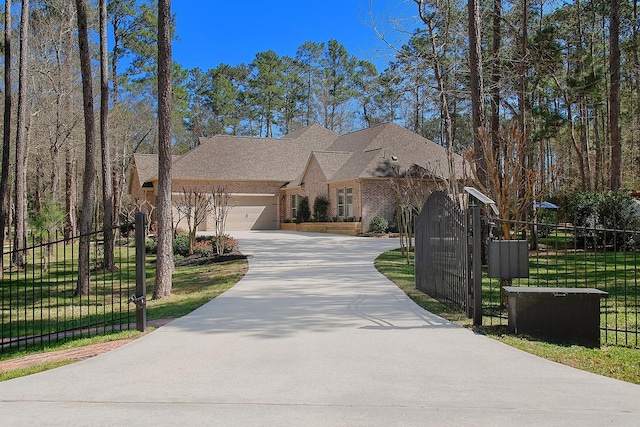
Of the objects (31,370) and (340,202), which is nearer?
(31,370)

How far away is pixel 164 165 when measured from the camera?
1061 cm

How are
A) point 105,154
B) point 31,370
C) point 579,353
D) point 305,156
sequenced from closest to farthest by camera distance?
1. point 31,370
2. point 579,353
3. point 105,154
4. point 305,156

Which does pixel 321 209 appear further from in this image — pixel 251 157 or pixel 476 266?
pixel 476 266

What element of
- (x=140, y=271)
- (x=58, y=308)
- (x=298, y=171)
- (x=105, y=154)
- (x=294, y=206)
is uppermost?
(x=298, y=171)

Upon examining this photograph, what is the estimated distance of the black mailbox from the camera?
20.1ft

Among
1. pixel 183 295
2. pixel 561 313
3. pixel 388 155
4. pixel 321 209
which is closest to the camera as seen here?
pixel 561 313

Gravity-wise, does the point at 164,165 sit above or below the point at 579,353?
above

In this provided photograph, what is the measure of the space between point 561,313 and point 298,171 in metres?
32.2

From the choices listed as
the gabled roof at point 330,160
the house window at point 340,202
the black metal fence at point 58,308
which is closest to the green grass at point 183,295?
the black metal fence at point 58,308

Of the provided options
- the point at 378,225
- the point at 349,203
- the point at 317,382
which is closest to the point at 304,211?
the point at 349,203

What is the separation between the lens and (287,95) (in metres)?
52.8

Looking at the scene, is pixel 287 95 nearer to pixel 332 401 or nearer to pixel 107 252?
pixel 107 252

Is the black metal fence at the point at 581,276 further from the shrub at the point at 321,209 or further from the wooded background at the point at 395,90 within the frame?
the shrub at the point at 321,209

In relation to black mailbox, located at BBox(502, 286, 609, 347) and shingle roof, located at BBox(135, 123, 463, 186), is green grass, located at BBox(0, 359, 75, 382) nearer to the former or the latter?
black mailbox, located at BBox(502, 286, 609, 347)
